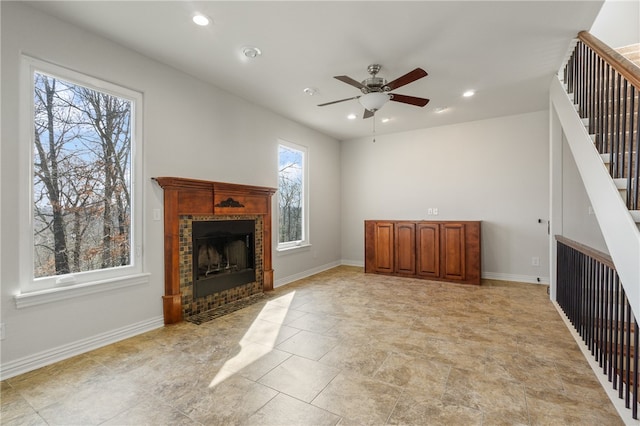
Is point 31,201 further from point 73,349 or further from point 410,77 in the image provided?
point 410,77

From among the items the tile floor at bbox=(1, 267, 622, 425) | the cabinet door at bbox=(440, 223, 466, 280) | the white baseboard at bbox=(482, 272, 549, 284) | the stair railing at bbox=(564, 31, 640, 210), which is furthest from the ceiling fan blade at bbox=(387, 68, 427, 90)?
the white baseboard at bbox=(482, 272, 549, 284)

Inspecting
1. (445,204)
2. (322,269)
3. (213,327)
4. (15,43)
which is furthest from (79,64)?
(445,204)

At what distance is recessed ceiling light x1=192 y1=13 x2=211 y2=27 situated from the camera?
2.46 m

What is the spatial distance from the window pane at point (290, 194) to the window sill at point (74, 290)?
2398 mm

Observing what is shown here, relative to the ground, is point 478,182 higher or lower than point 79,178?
higher

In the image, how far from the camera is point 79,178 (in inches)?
105

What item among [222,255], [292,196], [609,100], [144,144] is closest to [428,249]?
[292,196]

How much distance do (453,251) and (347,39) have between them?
380cm

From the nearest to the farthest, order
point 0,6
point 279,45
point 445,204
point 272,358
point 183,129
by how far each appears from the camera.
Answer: point 0,6, point 272,358, point 279,45, point 183,129, point 445,204

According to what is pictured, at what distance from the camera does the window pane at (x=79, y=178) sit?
2445 mm

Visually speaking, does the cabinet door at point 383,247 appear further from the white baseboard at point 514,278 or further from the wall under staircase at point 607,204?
the wall under staircase at point 607,204

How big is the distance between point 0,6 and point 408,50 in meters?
3.37

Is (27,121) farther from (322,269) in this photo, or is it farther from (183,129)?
(322,269)

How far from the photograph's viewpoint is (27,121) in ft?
7.66
